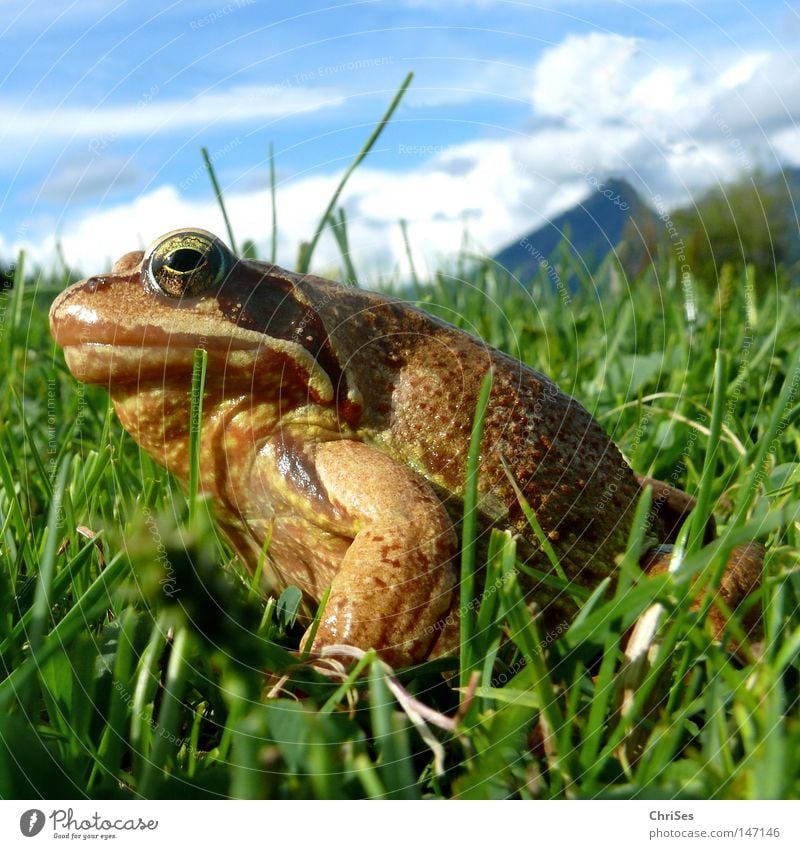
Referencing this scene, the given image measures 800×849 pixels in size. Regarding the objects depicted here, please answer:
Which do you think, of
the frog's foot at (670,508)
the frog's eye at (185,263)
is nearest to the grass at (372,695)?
the frog's foot at (670,508)

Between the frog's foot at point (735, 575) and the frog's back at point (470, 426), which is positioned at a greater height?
the frog's back at point (470, 426)

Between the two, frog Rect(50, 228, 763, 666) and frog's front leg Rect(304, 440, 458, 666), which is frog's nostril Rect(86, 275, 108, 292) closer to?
frog Rect(50, 228, 763, 666)

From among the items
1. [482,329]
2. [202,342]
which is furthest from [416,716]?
[482,329]

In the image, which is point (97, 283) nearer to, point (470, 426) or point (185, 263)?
point (185, 263)

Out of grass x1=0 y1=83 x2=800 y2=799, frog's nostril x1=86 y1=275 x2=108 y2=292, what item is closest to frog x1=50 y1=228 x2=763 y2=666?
frog's nostril x1=86 y1=275 x2=108 y2=292

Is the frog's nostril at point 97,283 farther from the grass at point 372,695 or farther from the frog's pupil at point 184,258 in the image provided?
the grass at point 372,695

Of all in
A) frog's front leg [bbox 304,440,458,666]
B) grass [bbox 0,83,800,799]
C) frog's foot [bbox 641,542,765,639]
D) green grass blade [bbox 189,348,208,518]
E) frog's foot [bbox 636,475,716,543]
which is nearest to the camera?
grass [bbox 0,83,800,799]
